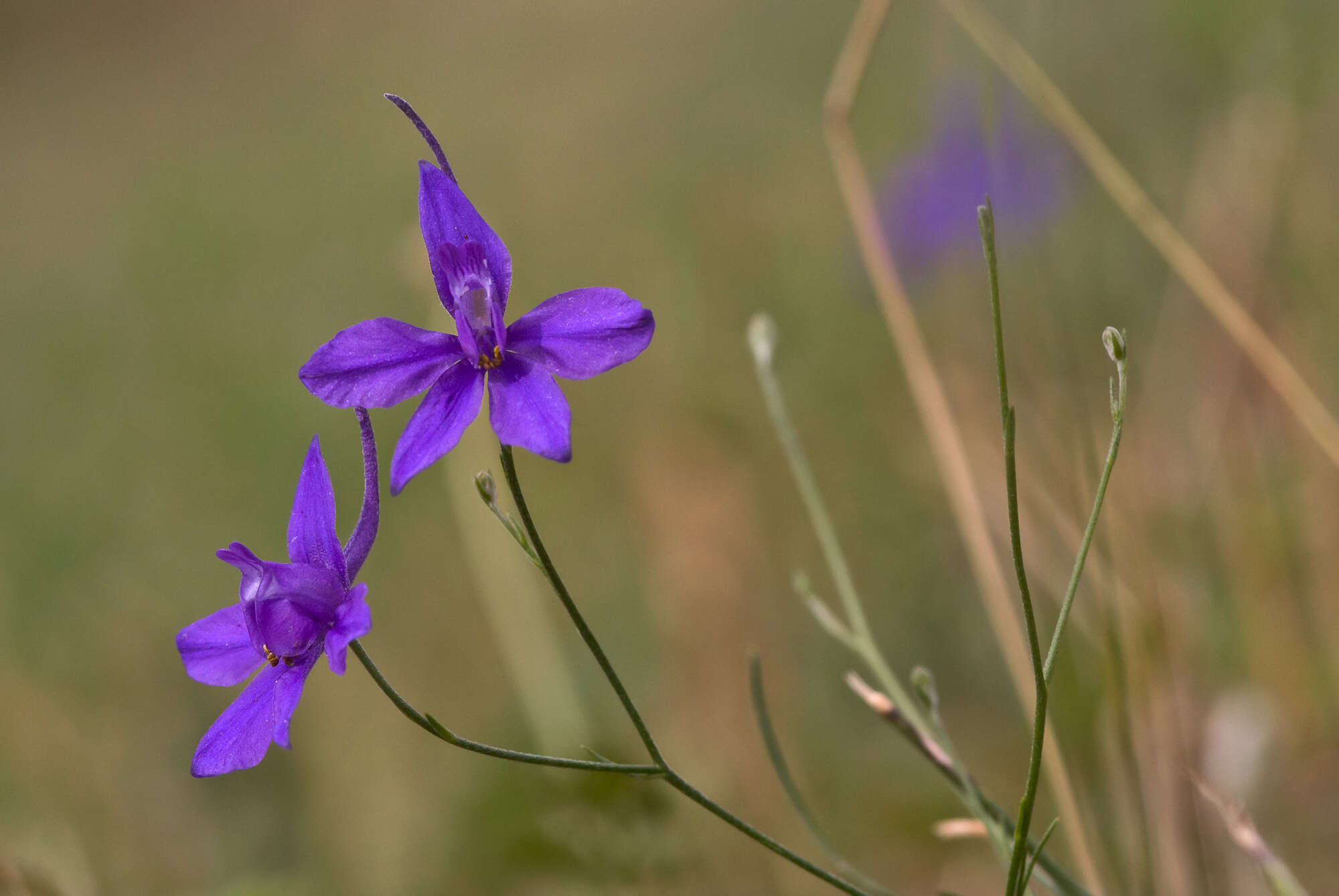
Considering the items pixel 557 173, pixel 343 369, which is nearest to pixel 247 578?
pixel 343 369

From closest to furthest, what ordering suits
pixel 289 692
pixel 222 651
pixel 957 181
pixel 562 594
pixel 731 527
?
pixel 562 594
pixel 289 692
pixel 222 651
pixel 731 527
pixel 957 181

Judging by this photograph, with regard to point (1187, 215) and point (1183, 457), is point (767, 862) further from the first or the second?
point (1187, 215)

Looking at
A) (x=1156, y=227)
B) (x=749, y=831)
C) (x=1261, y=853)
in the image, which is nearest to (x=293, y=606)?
(x=749, y=831)

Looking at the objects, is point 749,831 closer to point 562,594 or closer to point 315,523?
point 562,594

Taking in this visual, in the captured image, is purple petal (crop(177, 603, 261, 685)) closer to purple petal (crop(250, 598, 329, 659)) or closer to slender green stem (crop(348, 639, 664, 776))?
purple petal (crop(250, 598, 329, 659))

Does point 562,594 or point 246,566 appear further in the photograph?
point 246,566

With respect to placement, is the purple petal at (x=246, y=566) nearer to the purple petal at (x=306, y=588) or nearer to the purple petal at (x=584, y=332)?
the purple petal at (x=306, y=588)
